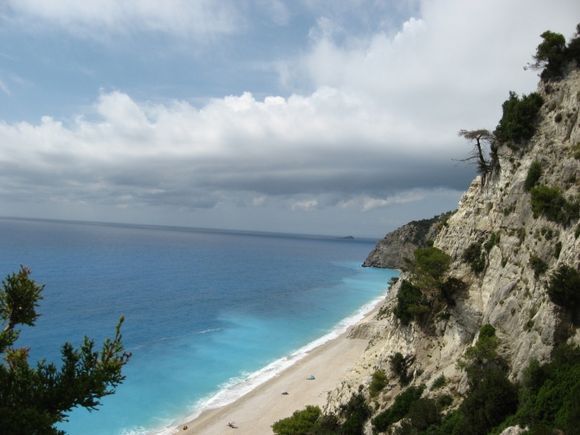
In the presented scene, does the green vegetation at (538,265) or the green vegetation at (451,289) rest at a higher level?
the green vegetation at (538,265)

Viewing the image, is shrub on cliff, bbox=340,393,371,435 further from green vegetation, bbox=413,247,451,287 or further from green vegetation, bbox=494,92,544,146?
green vegetation, bbox=494,92,544,146

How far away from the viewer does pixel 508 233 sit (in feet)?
88.1

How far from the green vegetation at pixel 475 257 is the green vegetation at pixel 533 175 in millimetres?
5191

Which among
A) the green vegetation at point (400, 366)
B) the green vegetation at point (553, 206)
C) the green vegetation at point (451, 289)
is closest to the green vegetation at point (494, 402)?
the green vegetation at point (400, 366)

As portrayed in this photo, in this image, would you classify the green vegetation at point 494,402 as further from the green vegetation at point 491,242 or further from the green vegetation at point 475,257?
the green vegetation at point 491,242

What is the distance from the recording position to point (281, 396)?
146ft

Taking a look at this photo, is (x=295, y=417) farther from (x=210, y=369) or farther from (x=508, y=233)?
(x=210, y=369)

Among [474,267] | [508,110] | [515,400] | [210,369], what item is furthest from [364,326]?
[515,400]

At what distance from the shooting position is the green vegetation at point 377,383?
91.0 feet

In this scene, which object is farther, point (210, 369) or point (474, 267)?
point (210, 369)

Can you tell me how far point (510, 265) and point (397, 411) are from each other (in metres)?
10.7

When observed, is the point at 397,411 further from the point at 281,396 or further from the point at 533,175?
the point at 281,396

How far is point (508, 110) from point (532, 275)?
13.2m

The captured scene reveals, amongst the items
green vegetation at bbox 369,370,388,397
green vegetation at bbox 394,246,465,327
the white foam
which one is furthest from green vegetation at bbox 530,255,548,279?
the white foam
